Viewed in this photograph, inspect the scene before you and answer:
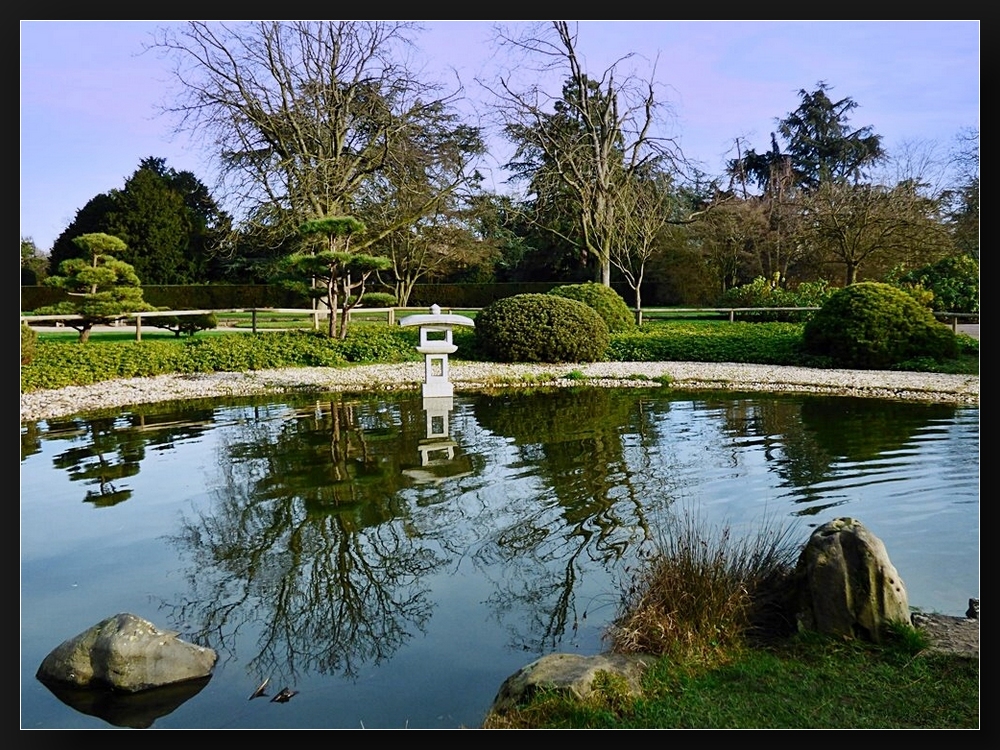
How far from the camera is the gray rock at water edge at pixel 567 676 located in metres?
2.74

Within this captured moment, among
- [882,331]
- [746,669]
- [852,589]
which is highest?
[882,331]

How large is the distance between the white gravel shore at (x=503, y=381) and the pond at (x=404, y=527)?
134 centimetres

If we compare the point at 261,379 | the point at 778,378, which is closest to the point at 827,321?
the point at 778,378

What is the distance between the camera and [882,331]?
490 inches

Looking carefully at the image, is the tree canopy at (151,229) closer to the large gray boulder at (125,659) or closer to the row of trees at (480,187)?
the row of trees at (480,187)

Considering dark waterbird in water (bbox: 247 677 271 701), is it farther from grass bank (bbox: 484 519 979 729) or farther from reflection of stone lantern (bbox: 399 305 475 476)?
reflection of stone lantern (bbox: 399 305 475 476)

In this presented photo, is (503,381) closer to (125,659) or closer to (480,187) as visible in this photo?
(125,659)

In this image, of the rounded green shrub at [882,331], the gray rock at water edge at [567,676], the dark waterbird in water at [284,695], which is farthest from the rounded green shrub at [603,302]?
the dark waterbird in water at [284,695]

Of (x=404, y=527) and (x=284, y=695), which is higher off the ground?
(x=404, y=527)

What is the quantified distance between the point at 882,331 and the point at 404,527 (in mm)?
10117

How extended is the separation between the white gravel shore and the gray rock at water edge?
25.8 feet

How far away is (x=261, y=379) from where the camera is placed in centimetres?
1181

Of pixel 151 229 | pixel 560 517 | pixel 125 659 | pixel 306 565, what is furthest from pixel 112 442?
pixel 151 229
